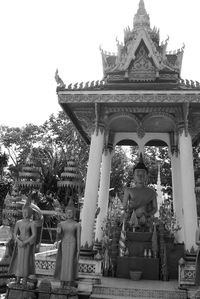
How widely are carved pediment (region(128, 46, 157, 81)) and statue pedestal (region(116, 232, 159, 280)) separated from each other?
15.3 feet

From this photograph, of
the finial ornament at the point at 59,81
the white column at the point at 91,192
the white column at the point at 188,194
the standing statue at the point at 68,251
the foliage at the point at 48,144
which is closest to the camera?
the standing statue at the point at 68,251

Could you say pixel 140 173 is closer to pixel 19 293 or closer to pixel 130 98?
pixel 130 98

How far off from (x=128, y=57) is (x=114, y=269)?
250 inches

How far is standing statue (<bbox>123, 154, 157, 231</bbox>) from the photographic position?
9.78 meters

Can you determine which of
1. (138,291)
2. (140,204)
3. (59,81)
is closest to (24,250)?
(138,291)

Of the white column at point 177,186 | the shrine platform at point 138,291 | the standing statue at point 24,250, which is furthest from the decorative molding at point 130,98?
the shrine platform at point 138,291

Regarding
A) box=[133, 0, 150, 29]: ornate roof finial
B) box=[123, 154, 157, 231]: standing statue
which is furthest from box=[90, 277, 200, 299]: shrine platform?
box=[133, 0, 150, 29]: ornate roof finial

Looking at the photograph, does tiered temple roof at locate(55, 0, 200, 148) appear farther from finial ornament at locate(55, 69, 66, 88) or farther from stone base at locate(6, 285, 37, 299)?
stone base at locate(6, 285, 37, 299)

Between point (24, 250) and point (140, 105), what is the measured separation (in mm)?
→ 5453

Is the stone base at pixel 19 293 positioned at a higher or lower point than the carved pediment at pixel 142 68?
lower

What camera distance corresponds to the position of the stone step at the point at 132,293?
7.02 metres

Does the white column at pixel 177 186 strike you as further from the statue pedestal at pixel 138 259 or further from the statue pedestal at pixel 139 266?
the statue pedestal at pixel 139 266

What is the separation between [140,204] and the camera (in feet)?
33.6

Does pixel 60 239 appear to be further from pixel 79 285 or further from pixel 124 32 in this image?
pixel 124 32
